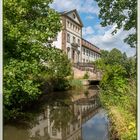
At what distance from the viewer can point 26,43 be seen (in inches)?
179

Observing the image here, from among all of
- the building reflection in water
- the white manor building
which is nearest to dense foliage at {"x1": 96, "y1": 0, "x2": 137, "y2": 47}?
the white manor building

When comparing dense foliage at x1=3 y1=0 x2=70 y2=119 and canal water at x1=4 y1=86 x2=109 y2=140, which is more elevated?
dense foliage at x1=3 y1=0 x2=70 y2=119

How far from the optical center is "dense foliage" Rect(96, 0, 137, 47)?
227 cm

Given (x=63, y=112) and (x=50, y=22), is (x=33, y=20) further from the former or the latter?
(x=63, y=112)

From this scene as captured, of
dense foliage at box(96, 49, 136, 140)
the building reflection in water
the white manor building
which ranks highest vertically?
the white manor building

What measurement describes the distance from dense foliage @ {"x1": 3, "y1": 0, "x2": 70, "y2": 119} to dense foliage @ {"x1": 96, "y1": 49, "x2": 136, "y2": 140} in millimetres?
632

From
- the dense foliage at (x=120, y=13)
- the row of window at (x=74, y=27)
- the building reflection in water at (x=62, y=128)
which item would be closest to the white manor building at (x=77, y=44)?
the row of window at (x=74, y=27)

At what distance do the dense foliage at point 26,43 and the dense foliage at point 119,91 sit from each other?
0.63 metres

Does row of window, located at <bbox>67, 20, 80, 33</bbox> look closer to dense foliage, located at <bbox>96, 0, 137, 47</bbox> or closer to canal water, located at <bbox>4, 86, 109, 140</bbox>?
dense foliage, located at <bbox>96, 0, 137, 47</bbox>

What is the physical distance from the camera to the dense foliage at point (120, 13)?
2.27 meters

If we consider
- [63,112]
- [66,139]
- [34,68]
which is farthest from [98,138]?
[63,112]

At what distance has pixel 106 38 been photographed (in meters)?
2.14

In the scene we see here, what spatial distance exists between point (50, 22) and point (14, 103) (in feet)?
4.43

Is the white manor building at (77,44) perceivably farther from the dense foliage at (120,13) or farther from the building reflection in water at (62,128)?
the building reflection in water at (62,128)
